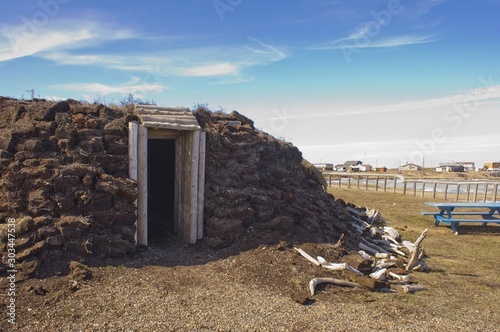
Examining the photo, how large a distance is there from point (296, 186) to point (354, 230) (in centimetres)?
192

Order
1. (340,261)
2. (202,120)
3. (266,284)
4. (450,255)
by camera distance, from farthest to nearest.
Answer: (450,255) < (202,120) < (340,261) < (266,284)

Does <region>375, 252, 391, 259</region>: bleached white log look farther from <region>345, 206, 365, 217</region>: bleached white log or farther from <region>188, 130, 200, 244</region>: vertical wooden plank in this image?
<region>188, 130, 200, 244</region>: vertical wooden plank

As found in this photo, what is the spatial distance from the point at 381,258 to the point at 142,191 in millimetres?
5483

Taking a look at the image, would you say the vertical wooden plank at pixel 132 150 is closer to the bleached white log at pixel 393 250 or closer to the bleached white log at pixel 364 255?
the bleached white log at pixel 364 255

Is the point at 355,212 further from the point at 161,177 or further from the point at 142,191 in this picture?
the point at 142,191

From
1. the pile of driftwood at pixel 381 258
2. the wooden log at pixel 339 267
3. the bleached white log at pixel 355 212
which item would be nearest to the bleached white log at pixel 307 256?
the pile of driftwood at pixel 381 258

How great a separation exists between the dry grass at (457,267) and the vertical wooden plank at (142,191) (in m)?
5.04

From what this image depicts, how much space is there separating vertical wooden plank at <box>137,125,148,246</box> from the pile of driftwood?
3123 millimetres

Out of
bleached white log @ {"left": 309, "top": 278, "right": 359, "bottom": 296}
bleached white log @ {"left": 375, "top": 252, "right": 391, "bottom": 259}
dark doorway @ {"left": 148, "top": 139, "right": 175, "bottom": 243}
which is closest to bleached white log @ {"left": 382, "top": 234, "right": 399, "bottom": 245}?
bleached white log @ {"left": 375, "top": 252, "right": 391, "bottom": 259}

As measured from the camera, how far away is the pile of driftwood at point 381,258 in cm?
745

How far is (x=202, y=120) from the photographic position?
9.45m

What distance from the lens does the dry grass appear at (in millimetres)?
6709

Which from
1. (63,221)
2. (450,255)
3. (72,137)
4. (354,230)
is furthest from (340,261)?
(72,137)

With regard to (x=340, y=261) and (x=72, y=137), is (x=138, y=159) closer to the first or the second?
(x=72, y=137)
